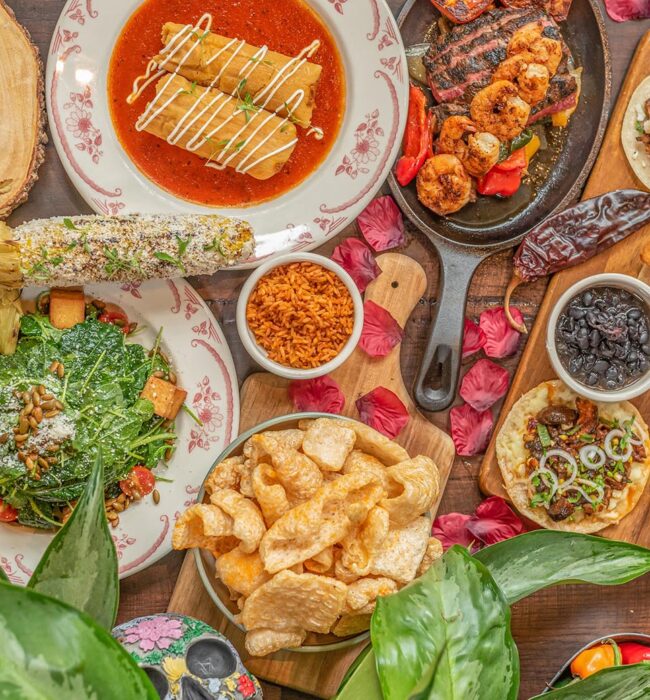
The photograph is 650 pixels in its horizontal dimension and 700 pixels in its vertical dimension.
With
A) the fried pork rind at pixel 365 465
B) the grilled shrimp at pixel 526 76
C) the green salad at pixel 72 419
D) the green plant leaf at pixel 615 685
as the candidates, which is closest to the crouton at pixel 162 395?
the green salad at pixel 72 419

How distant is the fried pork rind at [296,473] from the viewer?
9.35 ft

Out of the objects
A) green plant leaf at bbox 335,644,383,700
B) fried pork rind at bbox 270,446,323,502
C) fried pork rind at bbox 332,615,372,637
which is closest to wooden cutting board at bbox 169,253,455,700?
fried pork rind at bbox 332,615,372,637

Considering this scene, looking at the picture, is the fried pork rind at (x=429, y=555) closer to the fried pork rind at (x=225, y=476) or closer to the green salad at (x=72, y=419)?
the fried pork rind at (x=225, y=476)

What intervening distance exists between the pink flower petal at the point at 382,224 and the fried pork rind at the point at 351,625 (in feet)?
4.94

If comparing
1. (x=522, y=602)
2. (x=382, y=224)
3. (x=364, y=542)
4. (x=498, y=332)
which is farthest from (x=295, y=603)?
(x=382, y=224)

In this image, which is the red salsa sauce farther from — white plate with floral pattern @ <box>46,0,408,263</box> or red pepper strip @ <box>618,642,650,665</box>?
red pepper strip @ <box>618,642,650,665</box>

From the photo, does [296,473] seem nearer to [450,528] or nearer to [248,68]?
[450,528]

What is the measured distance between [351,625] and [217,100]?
7.25 feet

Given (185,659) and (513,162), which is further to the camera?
(513,162)

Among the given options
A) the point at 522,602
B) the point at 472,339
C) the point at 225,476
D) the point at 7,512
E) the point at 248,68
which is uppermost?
the point at 248,68

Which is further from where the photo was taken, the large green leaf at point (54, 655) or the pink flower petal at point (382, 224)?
the pink flower petal at point (382, 224)

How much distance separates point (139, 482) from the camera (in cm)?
331

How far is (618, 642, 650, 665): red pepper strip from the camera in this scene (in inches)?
131

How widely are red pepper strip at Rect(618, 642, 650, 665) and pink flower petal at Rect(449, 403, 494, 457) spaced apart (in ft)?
3.36
